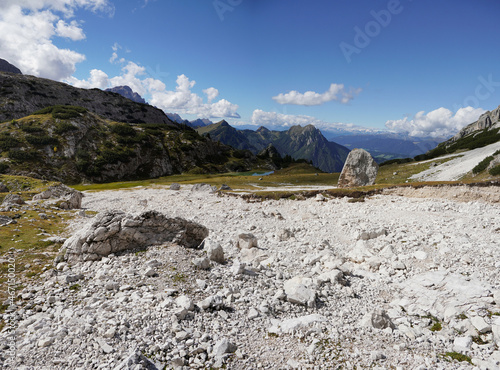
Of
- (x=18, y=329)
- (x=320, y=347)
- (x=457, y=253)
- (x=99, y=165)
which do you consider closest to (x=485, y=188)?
(x=457, y=253)

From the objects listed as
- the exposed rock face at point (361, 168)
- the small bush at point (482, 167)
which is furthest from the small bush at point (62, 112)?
the small bush at point (482, 167)

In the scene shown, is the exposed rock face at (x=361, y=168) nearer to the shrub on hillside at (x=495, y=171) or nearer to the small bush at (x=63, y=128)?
the shrub on hillside at (x=495, y=171)

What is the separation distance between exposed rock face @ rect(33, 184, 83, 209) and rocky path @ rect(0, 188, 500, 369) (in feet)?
80.4

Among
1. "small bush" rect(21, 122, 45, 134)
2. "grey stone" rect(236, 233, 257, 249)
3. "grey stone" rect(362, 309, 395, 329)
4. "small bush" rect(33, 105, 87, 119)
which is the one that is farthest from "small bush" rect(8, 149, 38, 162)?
"grey stone" rect(362, 309, 395, 329)

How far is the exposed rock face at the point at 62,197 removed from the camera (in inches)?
1184

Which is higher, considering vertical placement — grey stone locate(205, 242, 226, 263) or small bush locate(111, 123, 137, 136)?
small bush locate(111, 123, 137, 136)

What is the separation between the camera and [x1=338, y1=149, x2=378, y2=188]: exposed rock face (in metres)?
48.6

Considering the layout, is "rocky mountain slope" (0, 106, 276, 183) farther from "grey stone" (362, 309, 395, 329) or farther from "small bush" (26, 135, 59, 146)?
"grey stone" (362, 309, 395, 329)

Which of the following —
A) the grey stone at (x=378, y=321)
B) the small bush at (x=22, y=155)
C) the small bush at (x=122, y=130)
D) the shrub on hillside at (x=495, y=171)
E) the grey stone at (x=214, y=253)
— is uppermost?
the small bush at (x=122, y=130)

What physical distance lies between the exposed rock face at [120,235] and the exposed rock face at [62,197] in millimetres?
22498

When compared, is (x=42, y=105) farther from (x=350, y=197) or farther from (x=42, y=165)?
(x=350, y=197)

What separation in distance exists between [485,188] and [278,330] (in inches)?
1247

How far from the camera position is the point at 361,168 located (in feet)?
161

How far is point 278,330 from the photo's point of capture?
817 cm
